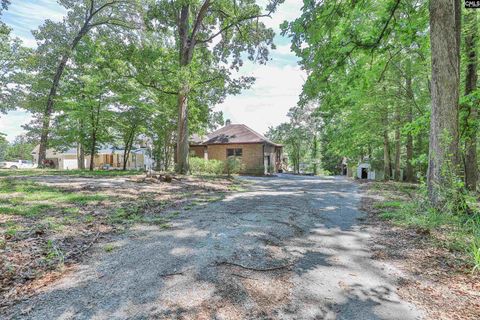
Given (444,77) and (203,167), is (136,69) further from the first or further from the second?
(444,77)

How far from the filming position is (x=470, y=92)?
752cm

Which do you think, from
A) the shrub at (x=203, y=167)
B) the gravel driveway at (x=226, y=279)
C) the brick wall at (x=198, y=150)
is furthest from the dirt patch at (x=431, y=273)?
the brick wall at (x=198, y=150)

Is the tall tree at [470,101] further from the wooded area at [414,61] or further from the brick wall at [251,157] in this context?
the brick wall at [251,157]

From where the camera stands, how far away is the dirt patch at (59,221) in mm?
2695

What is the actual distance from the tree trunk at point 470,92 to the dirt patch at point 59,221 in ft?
23.1

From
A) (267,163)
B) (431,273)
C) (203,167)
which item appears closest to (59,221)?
(431,273)

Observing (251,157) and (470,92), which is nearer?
(470,92)

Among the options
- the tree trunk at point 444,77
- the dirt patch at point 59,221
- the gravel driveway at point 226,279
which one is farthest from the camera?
the tree trunk at point 444,77

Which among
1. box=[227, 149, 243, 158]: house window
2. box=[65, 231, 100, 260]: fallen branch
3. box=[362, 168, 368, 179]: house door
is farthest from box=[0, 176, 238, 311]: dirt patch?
box=[362, 168, 368, 179]: house door

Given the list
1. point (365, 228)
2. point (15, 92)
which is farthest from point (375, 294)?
point (15, 92)

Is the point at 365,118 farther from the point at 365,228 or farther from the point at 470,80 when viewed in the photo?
the point at 365,228

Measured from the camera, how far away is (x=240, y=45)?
1588cm

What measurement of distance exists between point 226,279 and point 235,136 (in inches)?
852

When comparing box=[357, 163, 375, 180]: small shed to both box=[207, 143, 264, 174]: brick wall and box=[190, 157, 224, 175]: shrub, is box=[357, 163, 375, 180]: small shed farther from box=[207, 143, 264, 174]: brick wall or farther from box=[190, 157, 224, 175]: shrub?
box=[190, 157, 224, 175]: shrub
